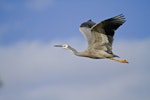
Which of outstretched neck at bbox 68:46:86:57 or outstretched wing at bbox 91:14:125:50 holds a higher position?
outstretched wing at bbox 91:14:125:50

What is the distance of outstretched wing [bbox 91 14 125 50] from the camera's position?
28.9 meters

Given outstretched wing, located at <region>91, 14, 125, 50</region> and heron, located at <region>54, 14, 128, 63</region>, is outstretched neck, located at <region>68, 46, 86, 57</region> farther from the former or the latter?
outstretched wing, located at <region>91, 14, 125, 50</region>

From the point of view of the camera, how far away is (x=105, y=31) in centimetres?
2984

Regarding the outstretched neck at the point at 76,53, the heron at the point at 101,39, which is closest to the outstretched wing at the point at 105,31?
the heron at the point at 101,39

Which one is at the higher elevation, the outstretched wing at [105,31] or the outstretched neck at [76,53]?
the outstretched wing at [105,31]

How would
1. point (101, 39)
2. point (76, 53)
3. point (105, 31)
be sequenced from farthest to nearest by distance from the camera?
point (76, 53)
point (101, 39)
point (105, 31)

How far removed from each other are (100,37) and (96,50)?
122cm

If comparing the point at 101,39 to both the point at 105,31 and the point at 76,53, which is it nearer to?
the point at 105,31

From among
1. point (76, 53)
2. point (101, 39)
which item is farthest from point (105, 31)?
point (76, 53)

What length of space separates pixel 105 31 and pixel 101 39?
84 cm

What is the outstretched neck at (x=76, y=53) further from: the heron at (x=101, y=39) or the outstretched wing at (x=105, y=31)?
the outstretched wing at (x=105, y=31)

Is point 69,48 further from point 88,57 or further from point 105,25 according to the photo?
point 105,25

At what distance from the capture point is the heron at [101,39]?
29006 mm

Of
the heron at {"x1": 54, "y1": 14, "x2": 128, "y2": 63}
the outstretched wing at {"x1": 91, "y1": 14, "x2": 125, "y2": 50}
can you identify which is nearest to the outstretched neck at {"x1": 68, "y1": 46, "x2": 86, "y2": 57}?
the heron at {"x1": 54, "y1": 14, "x2": 128, "y2": 63}
